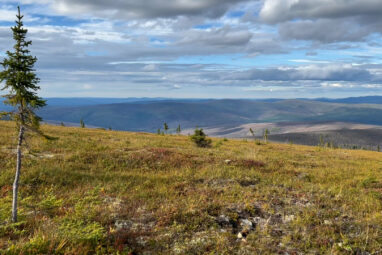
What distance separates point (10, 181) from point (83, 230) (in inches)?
279

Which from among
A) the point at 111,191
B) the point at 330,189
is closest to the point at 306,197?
the point at 330,189

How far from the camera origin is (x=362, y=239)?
770 centimetres

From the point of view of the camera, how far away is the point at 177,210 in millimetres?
9172

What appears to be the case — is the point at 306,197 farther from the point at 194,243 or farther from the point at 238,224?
the point at 194,243

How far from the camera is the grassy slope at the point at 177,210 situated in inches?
279

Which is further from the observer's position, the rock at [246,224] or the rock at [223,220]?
the rock at [223,220]

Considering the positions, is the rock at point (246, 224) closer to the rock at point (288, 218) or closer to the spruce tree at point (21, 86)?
the rock at point (288, 218)

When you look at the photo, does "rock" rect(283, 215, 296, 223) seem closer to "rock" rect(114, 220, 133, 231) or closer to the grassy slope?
the grassy slope

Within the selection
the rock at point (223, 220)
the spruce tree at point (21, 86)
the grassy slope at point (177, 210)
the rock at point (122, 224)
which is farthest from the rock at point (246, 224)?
the spruce tree at point (21, 86)

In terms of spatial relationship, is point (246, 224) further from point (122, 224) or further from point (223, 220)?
point (122, 224)

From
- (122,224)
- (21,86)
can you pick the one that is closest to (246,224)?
(122,224)

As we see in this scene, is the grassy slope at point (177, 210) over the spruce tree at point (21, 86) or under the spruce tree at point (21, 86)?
under

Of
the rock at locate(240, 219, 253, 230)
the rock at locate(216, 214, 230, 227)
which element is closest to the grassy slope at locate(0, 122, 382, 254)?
the rock at locate(216, 214, 230, 227)

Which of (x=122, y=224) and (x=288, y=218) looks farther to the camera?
(x=288, y=218)
